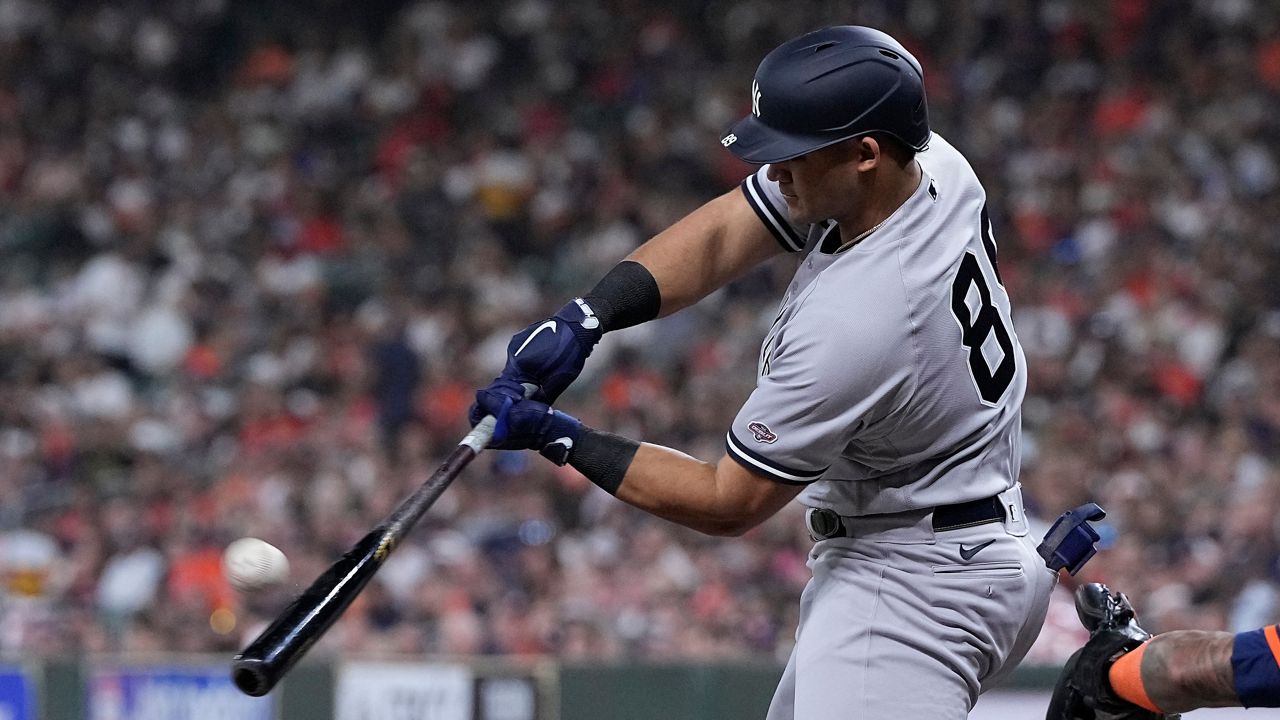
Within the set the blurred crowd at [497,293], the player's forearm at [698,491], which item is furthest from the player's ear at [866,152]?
the blurred crowd at [497,293]

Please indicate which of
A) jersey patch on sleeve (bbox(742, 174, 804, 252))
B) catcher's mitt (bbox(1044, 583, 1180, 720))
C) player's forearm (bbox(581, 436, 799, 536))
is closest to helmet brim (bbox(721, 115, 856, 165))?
jersey patch on sleeve (bbox(742, 174, 804, 252))

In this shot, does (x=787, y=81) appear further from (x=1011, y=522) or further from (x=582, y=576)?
(x=582, y=576)

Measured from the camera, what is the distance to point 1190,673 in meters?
3.09

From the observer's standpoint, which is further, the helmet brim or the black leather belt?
the black leather belt

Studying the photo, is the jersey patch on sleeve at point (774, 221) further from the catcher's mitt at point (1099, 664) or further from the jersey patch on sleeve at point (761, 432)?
the catcher's mitt at point (1099, 664)

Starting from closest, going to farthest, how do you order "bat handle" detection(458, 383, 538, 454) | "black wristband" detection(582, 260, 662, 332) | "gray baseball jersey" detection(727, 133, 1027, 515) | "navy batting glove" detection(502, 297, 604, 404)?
"gray baseball jersey" detection(727, 133, 1027, 515)
"bat handle" detection(458, 383, 538, 454)
"navy batting glove" detection(502, 297, 604, 404)
"black wristband" detection(582, 260, 662, 332)

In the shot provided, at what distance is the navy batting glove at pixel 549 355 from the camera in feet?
10.7

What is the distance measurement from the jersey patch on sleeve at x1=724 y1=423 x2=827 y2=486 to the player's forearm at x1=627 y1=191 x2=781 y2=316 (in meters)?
0.61

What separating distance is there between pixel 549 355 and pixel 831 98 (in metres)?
0.77

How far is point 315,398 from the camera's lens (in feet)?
30.1

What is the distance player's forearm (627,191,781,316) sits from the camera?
3496 millimetres

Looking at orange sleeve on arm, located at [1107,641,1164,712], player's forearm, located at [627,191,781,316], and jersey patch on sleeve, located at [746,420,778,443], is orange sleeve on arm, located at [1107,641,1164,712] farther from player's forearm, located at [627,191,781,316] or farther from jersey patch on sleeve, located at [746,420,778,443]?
player's forearm, located at [627,191,781,316]

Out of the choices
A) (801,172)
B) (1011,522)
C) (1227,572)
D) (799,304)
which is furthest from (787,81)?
(1227,572)

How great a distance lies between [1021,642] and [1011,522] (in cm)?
26
